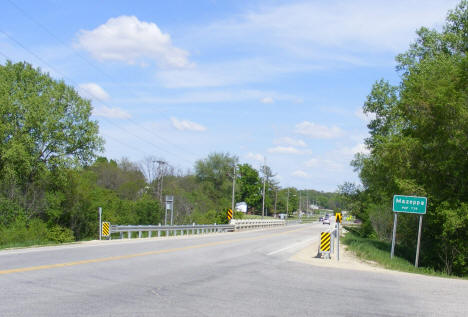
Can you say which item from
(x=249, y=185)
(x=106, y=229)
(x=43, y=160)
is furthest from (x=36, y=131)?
(x=249, y=185)

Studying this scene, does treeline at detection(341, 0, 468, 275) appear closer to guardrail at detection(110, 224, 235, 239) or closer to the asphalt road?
the asphalt road

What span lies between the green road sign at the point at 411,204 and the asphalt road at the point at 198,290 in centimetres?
590

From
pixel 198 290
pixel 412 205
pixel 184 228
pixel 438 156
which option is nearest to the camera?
pixel 198 290

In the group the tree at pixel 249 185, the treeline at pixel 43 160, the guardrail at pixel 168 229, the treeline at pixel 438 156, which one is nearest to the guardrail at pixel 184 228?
the guardrail at pixel 168 229

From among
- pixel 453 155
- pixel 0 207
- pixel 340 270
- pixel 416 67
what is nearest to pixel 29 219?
pixel 0 207

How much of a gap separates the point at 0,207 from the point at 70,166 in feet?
21.8

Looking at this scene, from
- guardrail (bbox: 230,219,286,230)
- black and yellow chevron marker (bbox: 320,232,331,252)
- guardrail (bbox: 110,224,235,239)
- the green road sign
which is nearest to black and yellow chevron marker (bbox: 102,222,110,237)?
guardrail (bbox: 110,224,235,239)

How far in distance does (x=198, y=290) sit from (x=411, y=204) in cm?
1362

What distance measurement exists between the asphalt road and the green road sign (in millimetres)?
5900

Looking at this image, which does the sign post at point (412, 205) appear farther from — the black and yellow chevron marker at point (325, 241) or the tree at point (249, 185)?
the tree at point (249, 185)

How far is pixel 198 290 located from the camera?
394 inches

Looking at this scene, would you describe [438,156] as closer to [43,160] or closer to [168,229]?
[168,229]

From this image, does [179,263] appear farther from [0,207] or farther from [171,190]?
[171,190]

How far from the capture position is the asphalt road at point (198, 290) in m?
8.05
